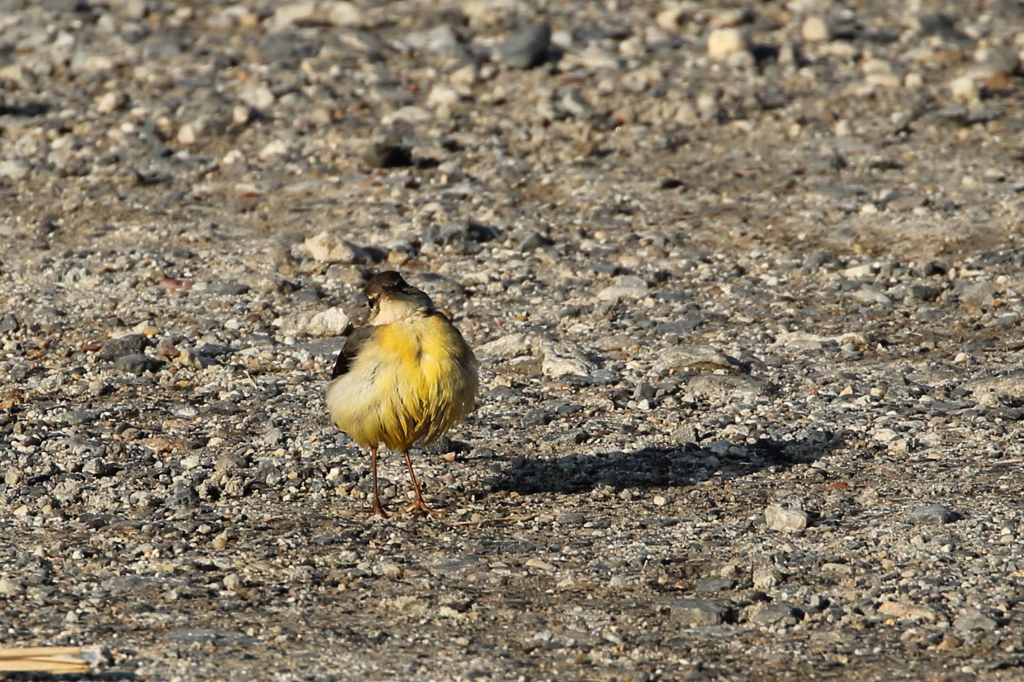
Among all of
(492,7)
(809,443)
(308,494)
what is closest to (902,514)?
(809,443)

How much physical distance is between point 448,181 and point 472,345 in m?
2.87

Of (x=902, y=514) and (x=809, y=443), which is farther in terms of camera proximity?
(x=809, y=443)

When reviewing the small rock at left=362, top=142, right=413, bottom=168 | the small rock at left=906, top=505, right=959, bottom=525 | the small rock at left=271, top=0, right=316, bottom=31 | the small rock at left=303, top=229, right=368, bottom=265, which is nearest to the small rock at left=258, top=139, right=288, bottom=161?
the small rock at left=362, top=142, right=413, bottom=168

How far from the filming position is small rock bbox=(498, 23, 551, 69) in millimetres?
13852

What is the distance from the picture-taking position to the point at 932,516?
255 inches

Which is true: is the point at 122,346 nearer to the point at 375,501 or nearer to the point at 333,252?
the point at 333,252

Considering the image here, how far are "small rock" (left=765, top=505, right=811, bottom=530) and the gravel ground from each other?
70 millimetres

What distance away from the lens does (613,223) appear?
1100 centimetres

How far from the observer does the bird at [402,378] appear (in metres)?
6.75

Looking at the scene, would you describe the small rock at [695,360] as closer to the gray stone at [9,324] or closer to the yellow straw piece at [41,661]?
the gray stone at [9,324]

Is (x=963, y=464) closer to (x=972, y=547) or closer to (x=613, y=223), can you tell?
(x=972, y=547)

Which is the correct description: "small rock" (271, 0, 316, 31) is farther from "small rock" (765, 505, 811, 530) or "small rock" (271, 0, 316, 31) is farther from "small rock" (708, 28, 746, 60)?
"small rock" (765, 505, 811, 530)

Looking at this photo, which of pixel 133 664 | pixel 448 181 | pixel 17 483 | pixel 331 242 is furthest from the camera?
pixel 448 181

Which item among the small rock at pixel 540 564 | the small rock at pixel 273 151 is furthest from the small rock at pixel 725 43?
the small rock at pixel 540 564
